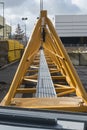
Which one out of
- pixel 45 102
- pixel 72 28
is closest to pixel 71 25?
pixel 72 28

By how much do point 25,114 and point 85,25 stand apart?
110356 millimetres

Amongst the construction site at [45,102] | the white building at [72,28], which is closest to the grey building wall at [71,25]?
the white building at [72,28]

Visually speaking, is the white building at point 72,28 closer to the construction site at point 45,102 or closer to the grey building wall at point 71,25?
the grey building wall at point 71,25

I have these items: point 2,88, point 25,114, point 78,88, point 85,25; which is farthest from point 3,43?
point 85,25

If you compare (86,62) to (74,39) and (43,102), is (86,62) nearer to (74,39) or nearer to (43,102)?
(43,102)

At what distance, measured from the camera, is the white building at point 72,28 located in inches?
4220

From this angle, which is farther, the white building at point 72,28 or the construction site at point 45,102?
the white building at point 72,28

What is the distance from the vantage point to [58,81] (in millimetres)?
15328

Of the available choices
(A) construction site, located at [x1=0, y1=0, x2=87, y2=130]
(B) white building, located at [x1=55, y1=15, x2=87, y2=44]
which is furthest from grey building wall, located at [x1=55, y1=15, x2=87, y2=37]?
(A) construction site, located at [x1=0, y1=0, x2=87, y2=130]

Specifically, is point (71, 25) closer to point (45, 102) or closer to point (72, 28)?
point (72, 28)

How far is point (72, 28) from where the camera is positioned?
110062 millimetres

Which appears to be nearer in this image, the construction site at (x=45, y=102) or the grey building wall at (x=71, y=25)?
the construction site at (x=45, y=102)

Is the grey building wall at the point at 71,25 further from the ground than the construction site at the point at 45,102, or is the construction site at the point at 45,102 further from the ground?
the grey building wall at the point at 71,25

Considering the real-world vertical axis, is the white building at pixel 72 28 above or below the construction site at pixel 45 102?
above
